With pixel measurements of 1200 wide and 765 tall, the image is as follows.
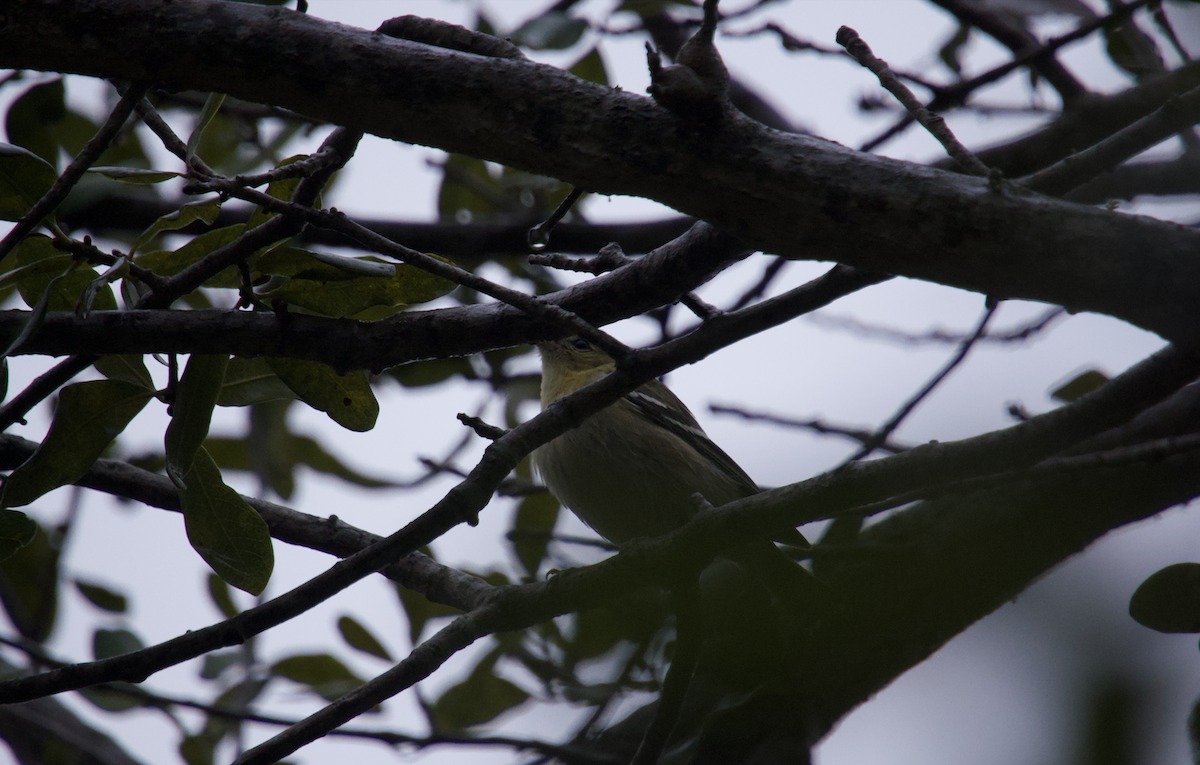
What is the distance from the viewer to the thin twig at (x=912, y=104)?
74.5 inches

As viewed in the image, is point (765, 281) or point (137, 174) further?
point (765, 281)

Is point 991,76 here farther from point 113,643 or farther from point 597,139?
point 113,643

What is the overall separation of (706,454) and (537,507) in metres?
1.18

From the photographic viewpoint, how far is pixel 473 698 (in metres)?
3.72

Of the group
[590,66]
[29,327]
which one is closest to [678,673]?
[29,327]

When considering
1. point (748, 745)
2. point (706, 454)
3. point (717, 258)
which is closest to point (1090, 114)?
point (706, 454)

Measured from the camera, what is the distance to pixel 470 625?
2.32 metres

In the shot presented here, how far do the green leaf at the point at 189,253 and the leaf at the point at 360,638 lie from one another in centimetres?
218

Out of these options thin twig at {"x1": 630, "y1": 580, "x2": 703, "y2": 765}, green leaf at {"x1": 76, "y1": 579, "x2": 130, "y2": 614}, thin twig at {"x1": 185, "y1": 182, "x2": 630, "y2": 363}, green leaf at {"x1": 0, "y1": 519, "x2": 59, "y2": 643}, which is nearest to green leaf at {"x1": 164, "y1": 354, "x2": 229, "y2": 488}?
thin twig at {"x1": 185, "y1": 182, "x2": 630, "y2": 363}

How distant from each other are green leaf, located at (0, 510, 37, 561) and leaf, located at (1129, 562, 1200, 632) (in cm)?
264

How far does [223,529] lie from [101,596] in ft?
7.96

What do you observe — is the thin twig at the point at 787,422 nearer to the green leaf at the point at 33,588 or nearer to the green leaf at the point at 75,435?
the green leaf at the point at 75,435

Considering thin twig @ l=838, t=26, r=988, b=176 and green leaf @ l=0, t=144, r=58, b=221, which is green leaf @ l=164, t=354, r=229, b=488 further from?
thin twig @ l=838, t=26, r=988, b=176

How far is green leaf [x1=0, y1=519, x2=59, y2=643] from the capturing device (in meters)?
4.47
